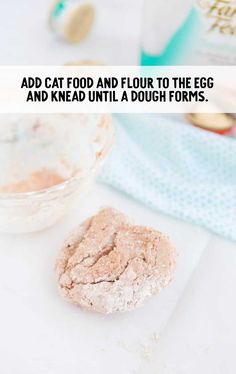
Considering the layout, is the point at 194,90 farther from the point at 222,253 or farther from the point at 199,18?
the point at 222,253

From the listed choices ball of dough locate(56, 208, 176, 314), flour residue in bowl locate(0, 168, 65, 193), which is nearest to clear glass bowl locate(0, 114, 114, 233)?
flour residue in bowl locate(0, 168, 65, 193)

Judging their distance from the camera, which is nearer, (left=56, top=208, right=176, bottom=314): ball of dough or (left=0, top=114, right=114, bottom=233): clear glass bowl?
(left=56, top=208, right=176, bottom=314): ball of dough

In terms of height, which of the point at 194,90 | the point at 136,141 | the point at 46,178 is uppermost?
the point at 194,90

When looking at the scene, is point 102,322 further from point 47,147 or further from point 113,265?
point 47,147

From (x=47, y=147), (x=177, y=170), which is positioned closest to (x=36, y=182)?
(x=47, y=147)

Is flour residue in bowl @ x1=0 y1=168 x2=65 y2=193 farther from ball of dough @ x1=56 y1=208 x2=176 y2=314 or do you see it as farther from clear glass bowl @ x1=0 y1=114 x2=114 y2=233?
ball of dough @ x1=56 y1=208 x2=176 y2=314

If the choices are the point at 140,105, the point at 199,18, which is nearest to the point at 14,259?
the point at 140,105
